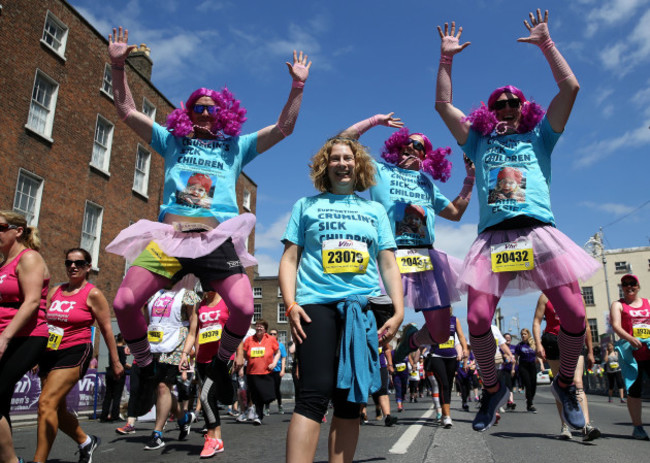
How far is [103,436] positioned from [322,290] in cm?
604

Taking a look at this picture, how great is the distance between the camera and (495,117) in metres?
4.22

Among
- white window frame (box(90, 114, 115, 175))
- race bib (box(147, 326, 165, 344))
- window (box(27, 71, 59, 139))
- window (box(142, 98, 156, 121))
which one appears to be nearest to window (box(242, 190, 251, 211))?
window (box(142, 98, 156, 121))

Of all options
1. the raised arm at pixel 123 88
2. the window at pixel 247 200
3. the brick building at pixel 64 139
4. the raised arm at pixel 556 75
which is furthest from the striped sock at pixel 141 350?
the window at pixel 247 200

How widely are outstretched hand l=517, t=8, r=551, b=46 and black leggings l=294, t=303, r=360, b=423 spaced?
8.50ft

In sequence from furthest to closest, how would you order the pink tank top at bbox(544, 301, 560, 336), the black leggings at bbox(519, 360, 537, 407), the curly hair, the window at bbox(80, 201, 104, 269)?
1. the window at bbox(80, 201, 104, 269)
2. the black leggings at bbox(519, 360, 537, 407)
3. the pink tank top at bbox(544, 301, 560, 336)
4. the curly hair

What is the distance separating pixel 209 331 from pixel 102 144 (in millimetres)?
14969

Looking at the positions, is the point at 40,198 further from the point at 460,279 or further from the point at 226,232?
the point at 460,279

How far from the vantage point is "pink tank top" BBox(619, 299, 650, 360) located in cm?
671

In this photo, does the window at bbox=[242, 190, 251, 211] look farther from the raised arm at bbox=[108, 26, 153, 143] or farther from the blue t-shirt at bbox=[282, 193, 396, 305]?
the blue t-shirt at bbox=[282, 193, 396, 305]

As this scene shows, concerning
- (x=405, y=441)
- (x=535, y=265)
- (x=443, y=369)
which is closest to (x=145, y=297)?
(x=535, y=265)

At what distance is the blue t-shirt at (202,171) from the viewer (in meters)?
4.19

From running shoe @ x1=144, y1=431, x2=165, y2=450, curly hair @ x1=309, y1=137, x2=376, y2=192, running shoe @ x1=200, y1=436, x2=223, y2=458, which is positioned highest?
curly hair @ x1=309, y1=137, x2=376, y2=192

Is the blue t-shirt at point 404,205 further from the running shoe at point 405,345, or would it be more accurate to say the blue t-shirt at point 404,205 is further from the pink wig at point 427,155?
the running shoe at point 405,345

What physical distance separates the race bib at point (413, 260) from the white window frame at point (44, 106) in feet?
48.2
